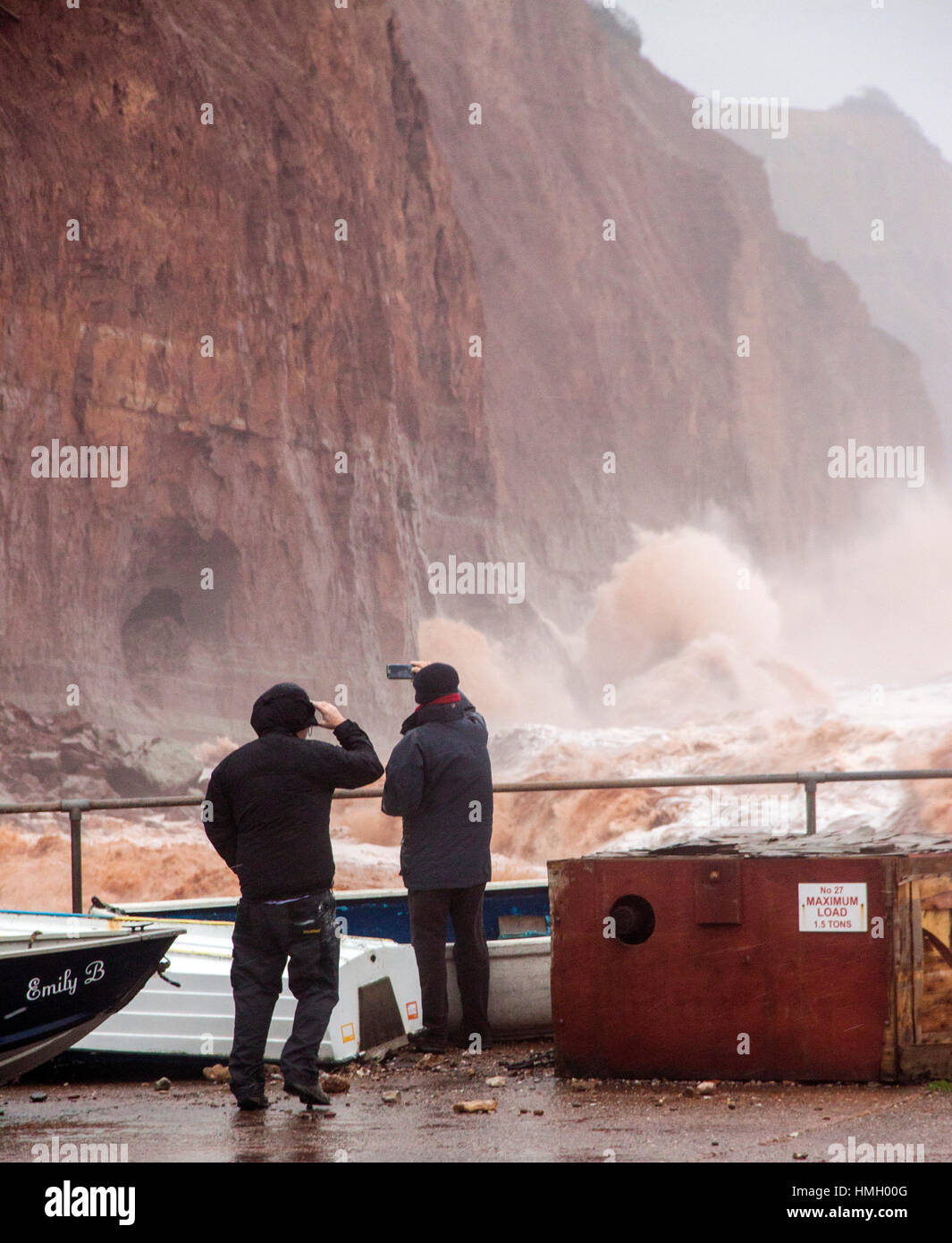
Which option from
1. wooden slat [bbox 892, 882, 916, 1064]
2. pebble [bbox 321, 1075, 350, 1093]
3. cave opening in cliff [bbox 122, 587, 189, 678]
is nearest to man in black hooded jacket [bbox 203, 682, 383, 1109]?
pebble [bbox 321, 1075, 350, 1093]

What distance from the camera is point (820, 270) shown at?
84750mm

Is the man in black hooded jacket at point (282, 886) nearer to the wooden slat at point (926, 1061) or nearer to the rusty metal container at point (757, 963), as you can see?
the rusty metal container at point (757, 963)

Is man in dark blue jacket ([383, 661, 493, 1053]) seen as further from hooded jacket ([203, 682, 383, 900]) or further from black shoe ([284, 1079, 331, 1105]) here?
black shoe ([284, 1079, 331, 1105])

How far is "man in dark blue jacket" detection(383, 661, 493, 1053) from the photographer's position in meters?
6.20

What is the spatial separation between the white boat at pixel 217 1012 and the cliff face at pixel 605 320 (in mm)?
48152

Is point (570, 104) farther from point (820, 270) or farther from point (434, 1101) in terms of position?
point (434, 1101)

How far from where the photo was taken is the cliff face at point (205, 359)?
33625 millimetres

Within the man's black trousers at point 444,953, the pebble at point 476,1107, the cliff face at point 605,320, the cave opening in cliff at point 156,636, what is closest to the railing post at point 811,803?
the man's black trousers at point 444,953

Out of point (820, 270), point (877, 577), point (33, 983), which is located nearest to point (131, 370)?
point (33, 983)

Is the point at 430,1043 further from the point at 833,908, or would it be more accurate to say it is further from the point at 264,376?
the point at 264,376

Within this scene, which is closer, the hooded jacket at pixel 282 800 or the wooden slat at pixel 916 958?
the wooden slat at pixel 916 958

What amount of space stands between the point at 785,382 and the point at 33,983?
7538cm

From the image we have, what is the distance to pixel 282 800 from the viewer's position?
16.8 feet

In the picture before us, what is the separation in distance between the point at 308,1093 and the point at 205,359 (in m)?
Result: 34.2
